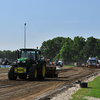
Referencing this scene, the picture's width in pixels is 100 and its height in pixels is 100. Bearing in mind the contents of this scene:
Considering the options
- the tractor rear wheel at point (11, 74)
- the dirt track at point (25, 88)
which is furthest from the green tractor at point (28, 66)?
the dirt track at point (25, 88)

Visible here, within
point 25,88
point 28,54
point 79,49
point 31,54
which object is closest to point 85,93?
point 25,88

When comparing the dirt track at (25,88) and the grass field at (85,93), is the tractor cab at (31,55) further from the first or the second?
the grass field at (85,93)

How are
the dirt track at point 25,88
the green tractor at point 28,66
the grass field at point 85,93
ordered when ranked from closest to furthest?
the grass field at point 85,93 < the dirt track at point 25,88 < the green tractor at point 28,66

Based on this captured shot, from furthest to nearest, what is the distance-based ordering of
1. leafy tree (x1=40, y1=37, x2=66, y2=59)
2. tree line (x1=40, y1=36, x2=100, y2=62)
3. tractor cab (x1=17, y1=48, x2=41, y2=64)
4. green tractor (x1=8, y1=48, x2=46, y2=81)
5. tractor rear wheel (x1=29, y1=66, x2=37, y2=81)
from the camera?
leafy tree (x1=40, y1=37, x2=66, y2=59)
tree line (x1=40, y1=36, x2=100, y2=62)
tractor cab (x1=17, y1=48, x2=41, y2=64)
green tractor (x1=8, y1=48, x2=46, y2=81)
tractor rear wheel (x1=29, y1=66, x2=37, y2=81)

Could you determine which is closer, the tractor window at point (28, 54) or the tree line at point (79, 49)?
the tractor window at point (28, 54)

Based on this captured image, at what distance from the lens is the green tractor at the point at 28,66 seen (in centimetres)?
1658

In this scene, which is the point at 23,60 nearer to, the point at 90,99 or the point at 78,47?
the point at 90,99

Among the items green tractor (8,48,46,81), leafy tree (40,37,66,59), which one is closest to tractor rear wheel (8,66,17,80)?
green tractor (8,48,46,81)

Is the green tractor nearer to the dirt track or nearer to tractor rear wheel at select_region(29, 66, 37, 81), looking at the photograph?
tractor rear wheel at select_region(29, 66, 37, 81)

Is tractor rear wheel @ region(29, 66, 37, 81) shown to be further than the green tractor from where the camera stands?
No

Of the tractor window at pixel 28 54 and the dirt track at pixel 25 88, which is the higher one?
the tractor window at pixel 28 54

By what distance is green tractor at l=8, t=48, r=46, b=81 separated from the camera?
54.4ft

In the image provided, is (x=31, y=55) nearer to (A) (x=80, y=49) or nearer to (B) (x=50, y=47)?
(A) (x=80, y=49)

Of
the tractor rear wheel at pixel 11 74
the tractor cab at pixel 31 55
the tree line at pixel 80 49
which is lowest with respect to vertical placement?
the tractor rear wheel at pixel 11 74
